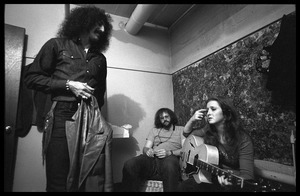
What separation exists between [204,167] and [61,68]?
4.53 ft

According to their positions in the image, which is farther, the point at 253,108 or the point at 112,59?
the point at 112,59

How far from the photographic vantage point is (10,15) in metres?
2.30

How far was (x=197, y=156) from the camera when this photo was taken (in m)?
1.59

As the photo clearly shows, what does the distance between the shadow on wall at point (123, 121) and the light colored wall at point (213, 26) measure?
110 centimetres

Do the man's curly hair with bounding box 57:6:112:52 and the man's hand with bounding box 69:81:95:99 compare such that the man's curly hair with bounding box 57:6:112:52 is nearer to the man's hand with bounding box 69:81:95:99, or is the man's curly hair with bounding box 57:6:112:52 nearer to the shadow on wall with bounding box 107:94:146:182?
the man's hand with bounding box 69:81:95:99

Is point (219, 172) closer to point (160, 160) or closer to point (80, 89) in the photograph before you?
point (160, 160)

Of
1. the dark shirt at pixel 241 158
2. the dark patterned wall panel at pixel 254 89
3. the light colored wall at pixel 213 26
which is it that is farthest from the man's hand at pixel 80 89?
the light colored wall at pixel 213 26

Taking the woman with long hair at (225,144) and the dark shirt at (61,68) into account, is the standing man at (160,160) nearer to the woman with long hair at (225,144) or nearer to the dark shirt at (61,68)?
the woman with long hair at (225,144)

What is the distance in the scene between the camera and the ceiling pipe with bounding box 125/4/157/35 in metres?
2.40

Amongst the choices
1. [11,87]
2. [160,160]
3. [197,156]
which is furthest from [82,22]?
[160,160]
